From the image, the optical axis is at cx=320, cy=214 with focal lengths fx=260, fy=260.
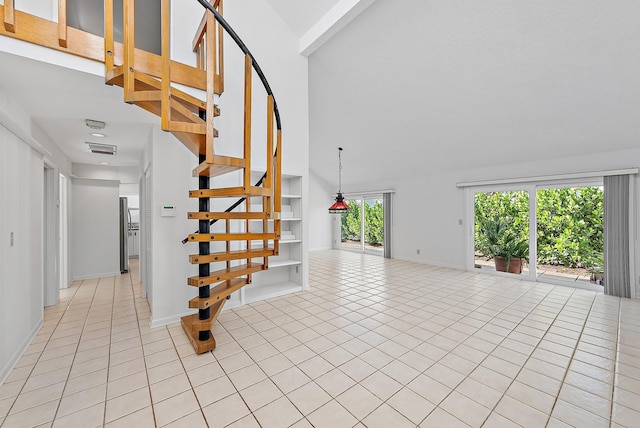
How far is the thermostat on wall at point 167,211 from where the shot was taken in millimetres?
3031

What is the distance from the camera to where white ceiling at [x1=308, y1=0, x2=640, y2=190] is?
2.80m

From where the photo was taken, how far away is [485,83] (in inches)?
142

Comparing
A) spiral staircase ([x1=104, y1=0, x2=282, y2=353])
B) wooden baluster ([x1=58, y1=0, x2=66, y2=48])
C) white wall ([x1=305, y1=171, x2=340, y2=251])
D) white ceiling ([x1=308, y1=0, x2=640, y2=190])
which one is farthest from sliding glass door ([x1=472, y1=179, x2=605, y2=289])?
wooden baluster ([x1=58, y1=0, x2=66, y2=48])

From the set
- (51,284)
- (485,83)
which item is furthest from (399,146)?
(51,284)

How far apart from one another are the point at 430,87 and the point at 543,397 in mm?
3891

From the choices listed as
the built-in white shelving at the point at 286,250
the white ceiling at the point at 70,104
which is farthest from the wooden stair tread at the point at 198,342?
the white ceiling at the point at 70,104

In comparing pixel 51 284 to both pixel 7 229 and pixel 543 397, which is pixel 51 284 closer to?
pixel 7 229

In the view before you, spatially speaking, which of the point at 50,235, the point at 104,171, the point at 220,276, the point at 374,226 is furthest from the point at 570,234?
the point at 104,171

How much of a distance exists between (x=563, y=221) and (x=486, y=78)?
3120 mm

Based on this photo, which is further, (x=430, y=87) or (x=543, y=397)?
(x=430, y=87)

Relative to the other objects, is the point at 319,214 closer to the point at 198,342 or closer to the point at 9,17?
the point at 198,342

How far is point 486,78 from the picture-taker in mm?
3531

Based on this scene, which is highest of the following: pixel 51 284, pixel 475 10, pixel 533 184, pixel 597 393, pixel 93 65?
pixel 475 10

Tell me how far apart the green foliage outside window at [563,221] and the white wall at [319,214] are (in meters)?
5.25
